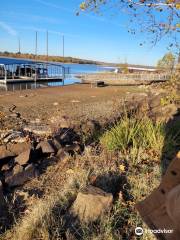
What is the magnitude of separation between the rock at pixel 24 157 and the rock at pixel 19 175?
249 mm

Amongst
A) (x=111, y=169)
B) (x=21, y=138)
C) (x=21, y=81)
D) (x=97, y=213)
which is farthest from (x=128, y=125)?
(x=21, y=81)

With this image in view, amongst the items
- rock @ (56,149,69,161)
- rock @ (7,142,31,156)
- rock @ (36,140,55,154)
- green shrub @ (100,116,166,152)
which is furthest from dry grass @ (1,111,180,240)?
rock @ (7,142,31,156)

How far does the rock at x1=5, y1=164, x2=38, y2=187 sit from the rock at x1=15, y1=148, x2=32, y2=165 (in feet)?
0.82

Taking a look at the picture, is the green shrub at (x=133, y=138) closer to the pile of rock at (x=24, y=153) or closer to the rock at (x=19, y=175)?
the pile of rock at (x=24, y=153)

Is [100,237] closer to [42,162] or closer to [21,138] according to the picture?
[42,162]

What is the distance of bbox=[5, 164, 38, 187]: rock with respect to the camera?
5.00 metres

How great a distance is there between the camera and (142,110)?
881 centimetres

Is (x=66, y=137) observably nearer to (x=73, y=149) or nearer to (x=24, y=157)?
(x=73, y=149)

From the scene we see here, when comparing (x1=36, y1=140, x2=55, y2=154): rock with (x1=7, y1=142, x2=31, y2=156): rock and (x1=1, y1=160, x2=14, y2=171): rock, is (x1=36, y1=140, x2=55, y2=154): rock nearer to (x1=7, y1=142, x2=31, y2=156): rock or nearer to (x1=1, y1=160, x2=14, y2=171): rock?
(x1=7, y1=142, x2=31, y2=156): rock

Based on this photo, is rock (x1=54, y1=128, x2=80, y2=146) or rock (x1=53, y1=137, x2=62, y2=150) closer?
rock (x1=53, y1=137, x2=62, y2=150)

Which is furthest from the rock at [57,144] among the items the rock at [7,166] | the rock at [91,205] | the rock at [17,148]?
the rock at [91,205]

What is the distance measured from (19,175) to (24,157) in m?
0.57

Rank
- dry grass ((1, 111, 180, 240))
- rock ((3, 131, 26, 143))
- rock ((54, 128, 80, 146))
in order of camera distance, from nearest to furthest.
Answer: dry grass ((1, 111, 180, 240)) < rock ((3, 131, 26, 143)) < rock ((54, 128, 80, 146))

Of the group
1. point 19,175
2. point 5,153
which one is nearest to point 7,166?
point 5,153
